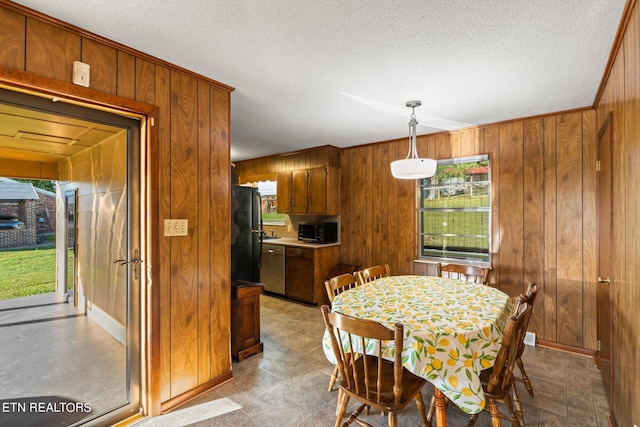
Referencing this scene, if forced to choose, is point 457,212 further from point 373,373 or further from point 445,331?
point 373,373

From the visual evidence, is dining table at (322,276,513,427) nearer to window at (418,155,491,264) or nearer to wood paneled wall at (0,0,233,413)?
wood paneled wall at (0,0,233,413)

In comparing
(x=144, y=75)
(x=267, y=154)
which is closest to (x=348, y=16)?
(x=144, y=75)

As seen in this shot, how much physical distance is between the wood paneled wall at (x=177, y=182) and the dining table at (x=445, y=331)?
104cm

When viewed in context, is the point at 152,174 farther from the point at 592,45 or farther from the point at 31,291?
the point at 592,45

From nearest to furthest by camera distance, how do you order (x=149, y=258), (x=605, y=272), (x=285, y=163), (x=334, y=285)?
(x=149, y=258) < (x=334, y=285) < (x=605, y=272) < (x=285, y=163)

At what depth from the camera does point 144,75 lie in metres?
2.04

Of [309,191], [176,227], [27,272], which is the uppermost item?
[309,191]

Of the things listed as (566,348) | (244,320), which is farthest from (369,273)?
(566,348)

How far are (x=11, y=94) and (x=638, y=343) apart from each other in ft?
10.7

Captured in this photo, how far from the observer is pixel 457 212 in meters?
3.89

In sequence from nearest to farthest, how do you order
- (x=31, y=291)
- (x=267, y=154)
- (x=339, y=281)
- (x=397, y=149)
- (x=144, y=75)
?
(x=31, y=291), (x=144, y=75), (x=339, y=281), (x=397, y=149), (x=267, y=154)

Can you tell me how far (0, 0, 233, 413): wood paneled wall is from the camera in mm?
1722

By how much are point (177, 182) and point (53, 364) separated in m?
1.50

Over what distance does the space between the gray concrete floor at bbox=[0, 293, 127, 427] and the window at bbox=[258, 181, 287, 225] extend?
378 cm
